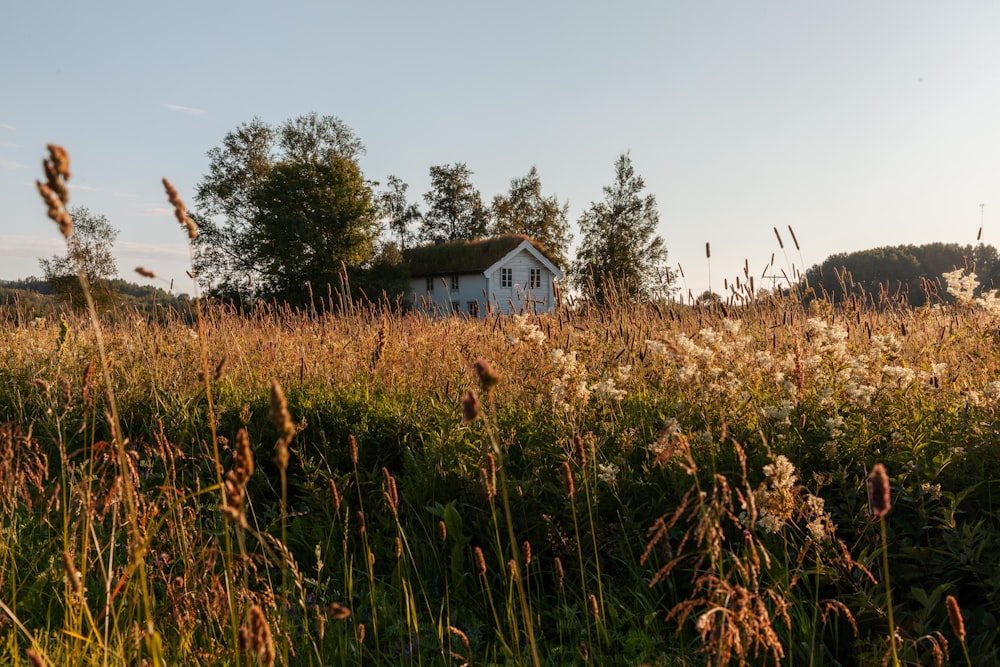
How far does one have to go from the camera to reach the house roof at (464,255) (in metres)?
49.3

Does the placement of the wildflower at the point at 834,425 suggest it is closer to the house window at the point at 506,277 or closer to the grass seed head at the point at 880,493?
the grass seed head at the point at 880,493

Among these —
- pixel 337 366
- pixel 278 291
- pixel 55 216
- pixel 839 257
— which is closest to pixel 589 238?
pixel 839 257

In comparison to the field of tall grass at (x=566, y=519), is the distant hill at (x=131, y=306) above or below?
above

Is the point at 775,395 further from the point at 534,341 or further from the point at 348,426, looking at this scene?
the point at 348,426

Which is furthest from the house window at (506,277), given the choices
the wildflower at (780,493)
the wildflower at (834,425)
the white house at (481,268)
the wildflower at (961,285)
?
the wildflower at (780,493)

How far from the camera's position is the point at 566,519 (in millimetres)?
3502

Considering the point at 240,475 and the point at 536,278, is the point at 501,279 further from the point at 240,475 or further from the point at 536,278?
the point at 240,475

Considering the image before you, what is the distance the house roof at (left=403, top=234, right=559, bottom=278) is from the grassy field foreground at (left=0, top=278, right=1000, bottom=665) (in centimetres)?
4430

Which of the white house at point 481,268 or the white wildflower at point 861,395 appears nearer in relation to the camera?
the white wildflower at point 861,395

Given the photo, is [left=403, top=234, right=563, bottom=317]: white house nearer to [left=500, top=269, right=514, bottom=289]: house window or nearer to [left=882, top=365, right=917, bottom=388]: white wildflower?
[left=500, top=269, right=514, bottom=289]: house window

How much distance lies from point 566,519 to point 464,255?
48.4m

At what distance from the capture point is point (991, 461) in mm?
3180

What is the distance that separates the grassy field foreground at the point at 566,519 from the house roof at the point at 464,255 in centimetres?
4430

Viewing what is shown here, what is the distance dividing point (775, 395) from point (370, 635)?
2.72 metres
